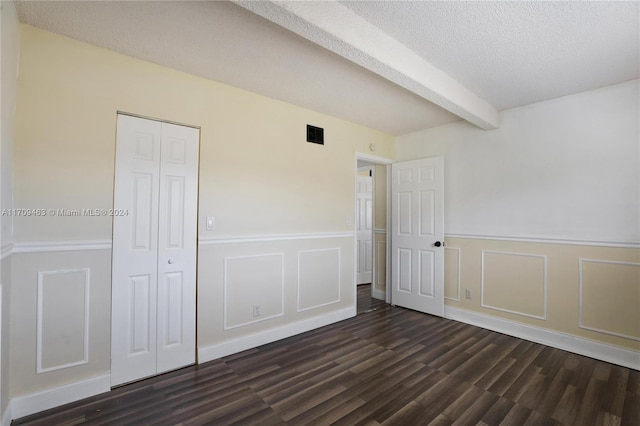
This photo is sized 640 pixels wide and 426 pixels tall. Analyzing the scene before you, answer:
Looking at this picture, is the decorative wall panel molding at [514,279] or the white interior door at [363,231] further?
the white interior door at [363,231]

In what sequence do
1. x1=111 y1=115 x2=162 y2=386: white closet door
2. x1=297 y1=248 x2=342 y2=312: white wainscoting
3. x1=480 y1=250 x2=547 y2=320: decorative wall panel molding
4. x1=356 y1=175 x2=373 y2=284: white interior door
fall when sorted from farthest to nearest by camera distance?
x1=356 y1=175 x2=373 y2=284: white interior door, x1=297 y1=248 x2=342 y2=312: white wainscoting, x1=480 y1=250 x2=547 y2=320: decorative wall panel molding, x1=111 y1=115 x2=162 y2=386: white closet door

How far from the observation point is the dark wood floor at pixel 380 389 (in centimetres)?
198

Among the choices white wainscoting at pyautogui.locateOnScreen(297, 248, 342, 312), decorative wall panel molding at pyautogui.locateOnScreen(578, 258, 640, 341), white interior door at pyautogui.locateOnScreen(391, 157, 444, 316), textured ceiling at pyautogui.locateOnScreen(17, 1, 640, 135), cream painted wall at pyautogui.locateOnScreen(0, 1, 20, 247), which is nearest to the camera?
cream painted wall at pyautogui.locateOnScreen(0, 1, 20, 247)

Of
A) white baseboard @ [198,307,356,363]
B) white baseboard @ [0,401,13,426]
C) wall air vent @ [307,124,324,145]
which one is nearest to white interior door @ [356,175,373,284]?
white baseboard @ [198,307,356,363]

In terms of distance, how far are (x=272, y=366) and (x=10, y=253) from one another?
6.80 feet

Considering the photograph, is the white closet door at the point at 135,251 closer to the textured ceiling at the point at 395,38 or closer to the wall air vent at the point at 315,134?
the textured ceiling at the point at 395,38

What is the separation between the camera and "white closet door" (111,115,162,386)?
2.34 meters

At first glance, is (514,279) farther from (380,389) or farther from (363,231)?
(363,231)

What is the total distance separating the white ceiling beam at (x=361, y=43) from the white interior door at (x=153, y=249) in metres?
1.47

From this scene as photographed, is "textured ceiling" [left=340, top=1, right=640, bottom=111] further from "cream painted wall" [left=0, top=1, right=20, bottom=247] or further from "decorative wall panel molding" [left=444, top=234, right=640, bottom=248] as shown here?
"cream painted wall" [left=0, top=1, right=20, bottom=247]

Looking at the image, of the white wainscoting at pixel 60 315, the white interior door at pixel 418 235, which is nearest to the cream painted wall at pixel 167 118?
the white wainscoting at pixel 60 315

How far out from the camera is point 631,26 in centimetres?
199

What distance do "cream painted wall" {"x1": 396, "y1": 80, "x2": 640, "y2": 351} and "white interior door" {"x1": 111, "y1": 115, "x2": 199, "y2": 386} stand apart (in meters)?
3.29

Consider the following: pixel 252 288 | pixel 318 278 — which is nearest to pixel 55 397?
pixel 252 288
